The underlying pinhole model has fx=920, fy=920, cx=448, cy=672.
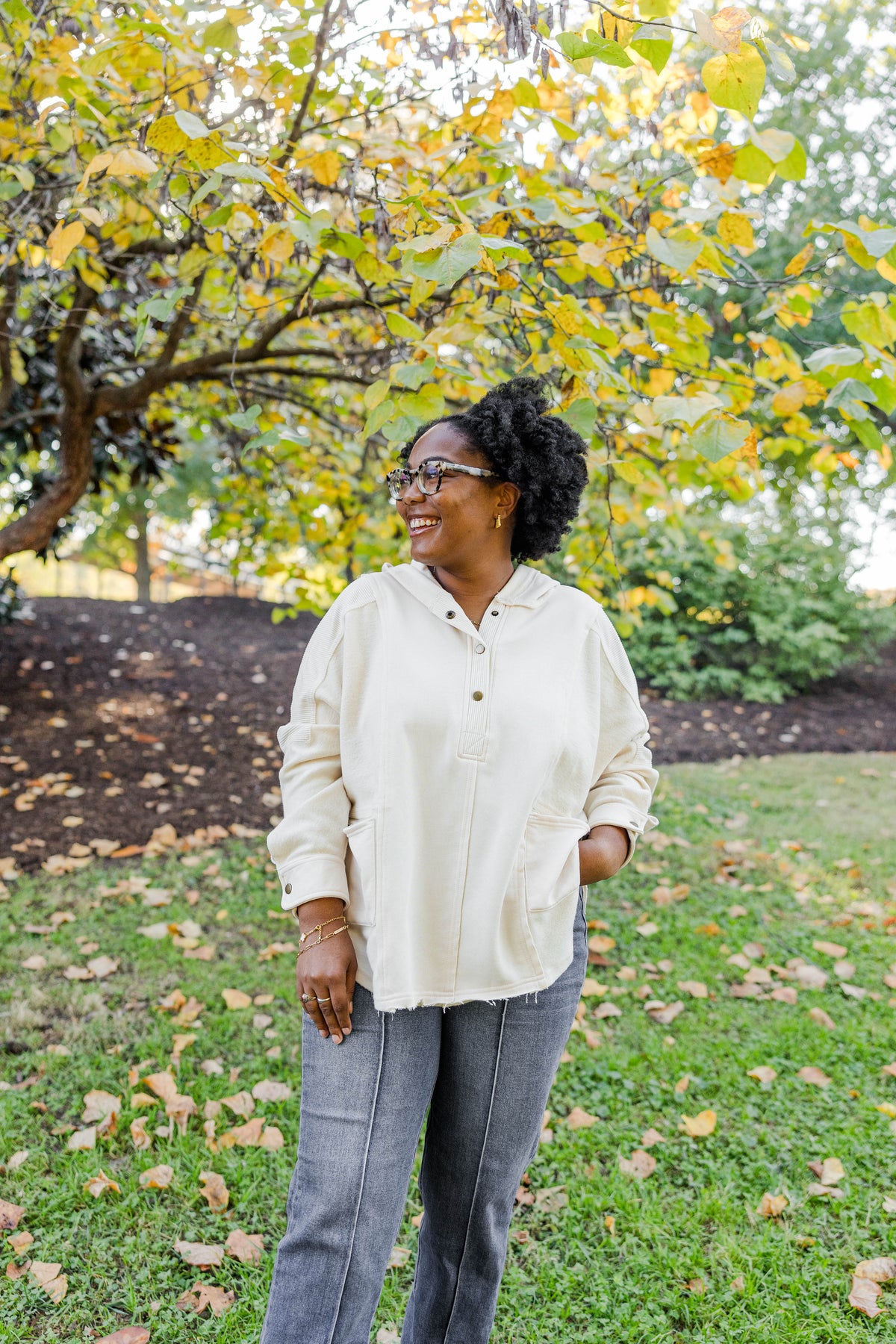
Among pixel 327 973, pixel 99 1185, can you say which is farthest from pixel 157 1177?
pixel 327 973

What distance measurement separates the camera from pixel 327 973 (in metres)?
1.61

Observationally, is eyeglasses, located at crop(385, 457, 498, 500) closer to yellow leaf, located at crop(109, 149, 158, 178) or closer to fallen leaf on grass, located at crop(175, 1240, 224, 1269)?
yellow leaf, located at crop(109, 149, 158, 178)

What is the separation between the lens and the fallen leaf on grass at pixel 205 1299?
2.36 metres

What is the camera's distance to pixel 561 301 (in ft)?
8.90

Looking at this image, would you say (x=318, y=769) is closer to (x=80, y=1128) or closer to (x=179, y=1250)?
(x=179, y=1250)

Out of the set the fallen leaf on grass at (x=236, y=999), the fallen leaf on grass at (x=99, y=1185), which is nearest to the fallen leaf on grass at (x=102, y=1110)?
the fallen leaf on grass at (x=99, y=1185)

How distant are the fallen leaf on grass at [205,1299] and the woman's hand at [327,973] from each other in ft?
4.15

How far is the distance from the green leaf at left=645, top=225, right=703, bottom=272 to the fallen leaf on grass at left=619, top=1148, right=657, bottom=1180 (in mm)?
2725

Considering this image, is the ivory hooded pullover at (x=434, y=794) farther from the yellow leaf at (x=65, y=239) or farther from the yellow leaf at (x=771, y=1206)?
the yellow leaf at (x=771, y=1206)

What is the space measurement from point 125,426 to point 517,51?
4.92m

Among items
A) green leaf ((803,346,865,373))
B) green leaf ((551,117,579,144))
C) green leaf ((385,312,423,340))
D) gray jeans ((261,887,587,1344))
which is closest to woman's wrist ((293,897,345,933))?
gray jeans ((261,887,587,1344))

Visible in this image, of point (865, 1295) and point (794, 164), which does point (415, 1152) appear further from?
point (794, 164)

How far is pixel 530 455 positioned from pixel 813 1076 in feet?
9.35

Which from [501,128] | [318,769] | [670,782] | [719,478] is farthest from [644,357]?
[670,782]
